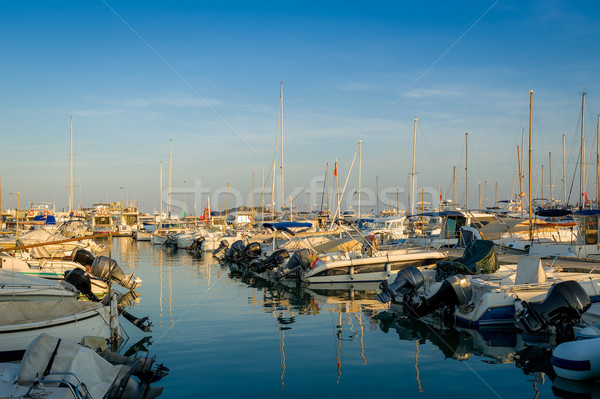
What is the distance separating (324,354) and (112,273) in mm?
13121

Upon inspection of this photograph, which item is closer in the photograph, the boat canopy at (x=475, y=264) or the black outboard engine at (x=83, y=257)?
the boat canopy at (x=475, y=264)

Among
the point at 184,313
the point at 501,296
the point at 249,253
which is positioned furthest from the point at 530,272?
the point at 249,253

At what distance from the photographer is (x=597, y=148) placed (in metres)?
45.8

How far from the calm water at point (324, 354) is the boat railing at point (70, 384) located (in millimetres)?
2132

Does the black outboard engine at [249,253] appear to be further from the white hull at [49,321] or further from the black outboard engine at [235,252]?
the white hull at [49,321]

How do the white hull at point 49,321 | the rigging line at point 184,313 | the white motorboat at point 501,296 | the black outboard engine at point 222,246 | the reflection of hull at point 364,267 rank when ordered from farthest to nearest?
the black outboard engine at point 222,246 < the reflection of hull at point 364,267 < the rigging line at point 184,313 < the white motorboat at point 501,296 < the white hull at point 49,321

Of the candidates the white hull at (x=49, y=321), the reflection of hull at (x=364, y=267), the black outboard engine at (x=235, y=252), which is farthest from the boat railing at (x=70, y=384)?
the black outboard engine at (x=235, y=252)

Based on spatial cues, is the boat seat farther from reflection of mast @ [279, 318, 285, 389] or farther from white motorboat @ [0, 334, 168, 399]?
white motorboat @ [0, 334, 168, 399]

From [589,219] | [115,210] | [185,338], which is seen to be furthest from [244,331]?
[115,210]

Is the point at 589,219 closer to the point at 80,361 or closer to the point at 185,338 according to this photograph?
the point at 185,338

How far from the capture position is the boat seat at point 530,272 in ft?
53.9

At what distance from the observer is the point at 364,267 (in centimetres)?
2498

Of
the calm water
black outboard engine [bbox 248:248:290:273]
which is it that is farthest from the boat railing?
black outboard engine [bbox 248:248:290:273]

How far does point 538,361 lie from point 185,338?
9367 millimetres
